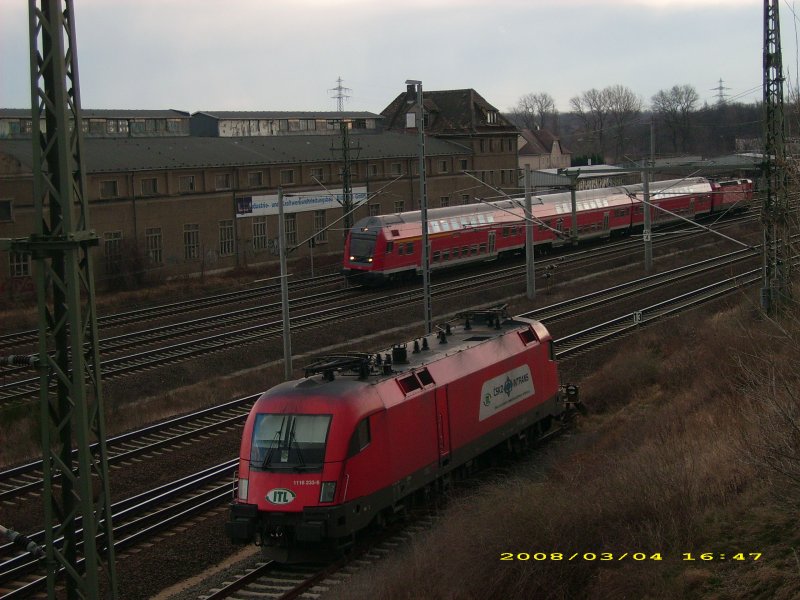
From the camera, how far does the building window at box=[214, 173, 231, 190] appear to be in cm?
4969

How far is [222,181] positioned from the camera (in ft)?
164

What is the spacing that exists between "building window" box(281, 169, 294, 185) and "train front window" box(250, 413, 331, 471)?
40.5 meters

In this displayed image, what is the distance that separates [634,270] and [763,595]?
3726 centimetres

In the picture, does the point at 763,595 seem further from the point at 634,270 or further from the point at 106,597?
the point at 634,270

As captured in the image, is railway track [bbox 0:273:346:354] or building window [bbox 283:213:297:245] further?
building window [bbox 283:213:297:245]

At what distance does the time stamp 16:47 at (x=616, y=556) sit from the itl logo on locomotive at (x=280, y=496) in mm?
3349

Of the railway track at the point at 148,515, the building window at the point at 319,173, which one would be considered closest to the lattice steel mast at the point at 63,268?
the railway track at the point at 148,515

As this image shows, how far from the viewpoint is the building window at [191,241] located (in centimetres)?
4750

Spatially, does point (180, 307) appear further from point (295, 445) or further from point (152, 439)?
point (295, 445)

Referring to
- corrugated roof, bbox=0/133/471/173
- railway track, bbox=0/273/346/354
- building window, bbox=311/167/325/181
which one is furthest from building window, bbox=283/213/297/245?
railway track, bbox=0/273/346/354

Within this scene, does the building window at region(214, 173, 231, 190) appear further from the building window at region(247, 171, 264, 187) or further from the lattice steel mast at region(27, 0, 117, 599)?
the lattice steel mast at region(27, 0, 117, 599)

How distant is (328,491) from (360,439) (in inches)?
35.2

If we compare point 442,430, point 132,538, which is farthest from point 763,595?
point 132,538

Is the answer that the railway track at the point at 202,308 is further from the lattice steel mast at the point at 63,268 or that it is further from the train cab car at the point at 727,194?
the lattice steel mast at the point at 63,268
